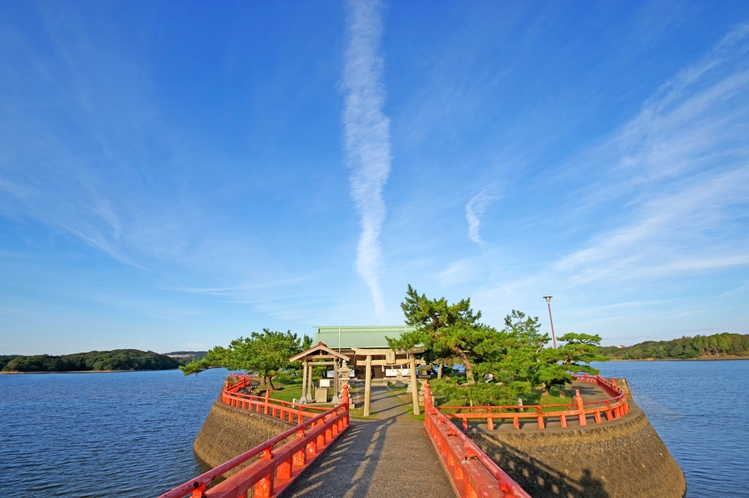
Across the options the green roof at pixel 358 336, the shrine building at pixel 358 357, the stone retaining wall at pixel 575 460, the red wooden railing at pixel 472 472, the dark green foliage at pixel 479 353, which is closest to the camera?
the red wooden railing at pixel 472 472

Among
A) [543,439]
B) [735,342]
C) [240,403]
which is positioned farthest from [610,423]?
[735,342]

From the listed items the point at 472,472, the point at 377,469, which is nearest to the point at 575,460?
the point at 377,469

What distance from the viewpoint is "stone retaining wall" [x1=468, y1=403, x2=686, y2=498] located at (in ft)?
44.9

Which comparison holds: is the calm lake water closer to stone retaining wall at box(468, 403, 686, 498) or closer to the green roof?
stone retaining wall at box(468, 403, 686, 498)

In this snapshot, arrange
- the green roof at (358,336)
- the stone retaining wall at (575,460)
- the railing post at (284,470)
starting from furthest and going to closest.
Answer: the green roof at (358,336)
the stone retaining wall at (575,460)
the railing post at (284,470)

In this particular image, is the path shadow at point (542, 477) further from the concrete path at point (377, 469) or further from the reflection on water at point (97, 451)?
the reflection on water at point (97, 451)

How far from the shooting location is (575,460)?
14367mm

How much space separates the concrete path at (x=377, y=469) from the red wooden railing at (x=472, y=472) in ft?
1.00

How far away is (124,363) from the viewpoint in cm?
16388

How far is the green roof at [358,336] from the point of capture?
4416 centimetres

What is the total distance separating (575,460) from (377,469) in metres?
9.40

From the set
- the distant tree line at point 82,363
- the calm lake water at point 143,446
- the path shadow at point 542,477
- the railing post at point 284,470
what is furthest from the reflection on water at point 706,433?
the distant tree line at point 82,363

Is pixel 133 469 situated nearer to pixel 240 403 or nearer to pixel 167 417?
pixel 240 403

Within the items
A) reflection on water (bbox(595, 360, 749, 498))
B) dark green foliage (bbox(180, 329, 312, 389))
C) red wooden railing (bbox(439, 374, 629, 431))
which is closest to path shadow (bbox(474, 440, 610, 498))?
red wooden railing (bbox(439, 374, 629, 431))
